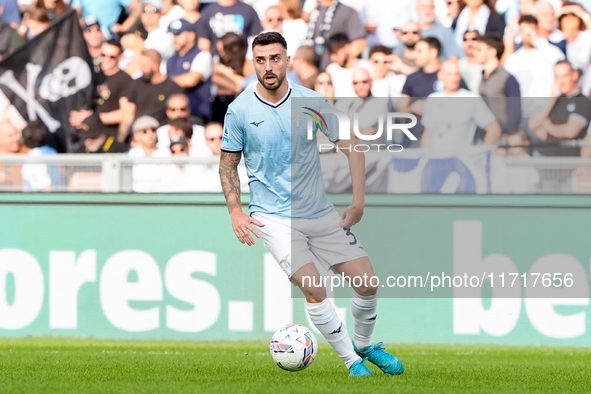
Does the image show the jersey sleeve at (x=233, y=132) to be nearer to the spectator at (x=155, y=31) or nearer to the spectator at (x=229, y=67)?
the spectator at (x=229, y=67)

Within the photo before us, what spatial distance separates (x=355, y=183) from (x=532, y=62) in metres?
4.74

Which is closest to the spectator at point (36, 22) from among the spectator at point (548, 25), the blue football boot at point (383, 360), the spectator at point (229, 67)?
the spectator at point (229, 67)

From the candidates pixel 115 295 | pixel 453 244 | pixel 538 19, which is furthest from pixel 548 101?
pixel 115 295

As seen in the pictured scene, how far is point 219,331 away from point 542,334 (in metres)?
3.28

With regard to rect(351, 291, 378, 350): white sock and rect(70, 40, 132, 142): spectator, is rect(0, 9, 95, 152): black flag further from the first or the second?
rect(351, 291, 378, 350): white sock

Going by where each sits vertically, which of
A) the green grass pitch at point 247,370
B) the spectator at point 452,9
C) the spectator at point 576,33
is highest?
the spectator at point 452,9

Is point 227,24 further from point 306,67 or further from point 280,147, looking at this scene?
point 280,147

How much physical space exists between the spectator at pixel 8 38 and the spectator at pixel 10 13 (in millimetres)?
48

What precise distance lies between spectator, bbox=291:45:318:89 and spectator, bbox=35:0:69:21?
3.04m

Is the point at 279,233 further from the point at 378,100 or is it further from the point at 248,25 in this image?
the point at 248,25

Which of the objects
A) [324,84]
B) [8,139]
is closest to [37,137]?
[8,139]

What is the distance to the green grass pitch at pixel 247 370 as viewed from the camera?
4.87 metres

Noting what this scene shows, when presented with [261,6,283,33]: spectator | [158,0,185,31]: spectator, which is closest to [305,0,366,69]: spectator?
[261,6,283,33]: spectator

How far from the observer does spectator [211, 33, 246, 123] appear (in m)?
9.80
